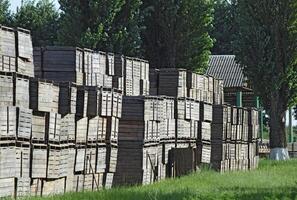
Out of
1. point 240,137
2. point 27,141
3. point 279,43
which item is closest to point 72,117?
point 27,141

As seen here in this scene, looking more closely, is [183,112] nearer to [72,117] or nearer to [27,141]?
[72,117]

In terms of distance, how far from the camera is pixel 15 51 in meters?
14.3

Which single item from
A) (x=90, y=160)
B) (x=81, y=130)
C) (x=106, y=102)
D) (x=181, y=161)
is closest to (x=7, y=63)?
(x=81, y=130)

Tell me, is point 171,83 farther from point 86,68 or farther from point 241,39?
point 241,39

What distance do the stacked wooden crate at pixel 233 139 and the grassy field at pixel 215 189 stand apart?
1.20 m

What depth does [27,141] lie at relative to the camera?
1377 centimetres

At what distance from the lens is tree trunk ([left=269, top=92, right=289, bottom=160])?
108 ft

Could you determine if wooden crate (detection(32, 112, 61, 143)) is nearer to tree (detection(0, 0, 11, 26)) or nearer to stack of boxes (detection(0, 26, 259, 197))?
stack of boxes (detection(0, 26, 259, 197))

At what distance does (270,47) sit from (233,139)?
10186 mm

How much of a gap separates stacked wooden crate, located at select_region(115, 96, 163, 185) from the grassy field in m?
0.61

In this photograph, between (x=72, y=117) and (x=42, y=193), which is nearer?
(x=42, y=193)

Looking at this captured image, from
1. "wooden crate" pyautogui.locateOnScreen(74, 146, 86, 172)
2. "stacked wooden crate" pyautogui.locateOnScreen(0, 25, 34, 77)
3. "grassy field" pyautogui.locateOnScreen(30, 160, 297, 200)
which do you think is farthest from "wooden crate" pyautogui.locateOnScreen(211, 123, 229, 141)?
"stacked wooden crate" pyautogui.locateOnScreen(0, 25, 34, 77)

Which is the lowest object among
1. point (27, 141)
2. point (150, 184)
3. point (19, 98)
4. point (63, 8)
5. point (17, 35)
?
point (150, 184)

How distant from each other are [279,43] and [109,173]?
18.1 meters
